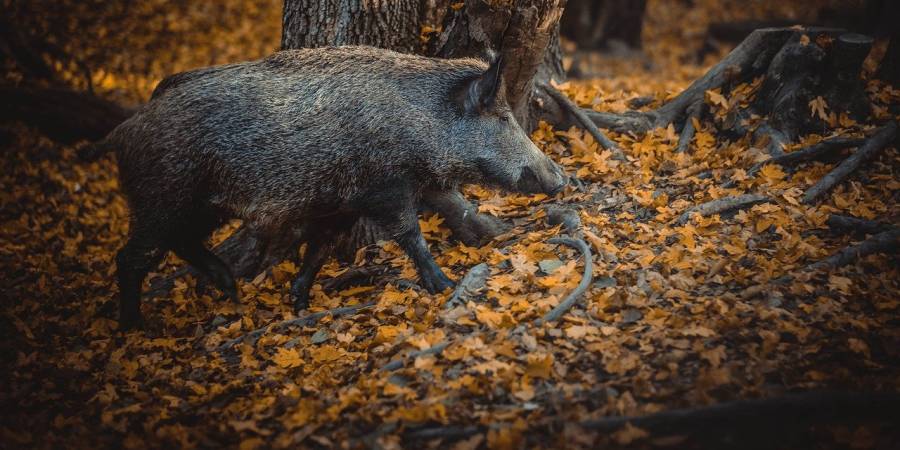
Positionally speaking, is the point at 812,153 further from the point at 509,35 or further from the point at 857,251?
the point at 509,35

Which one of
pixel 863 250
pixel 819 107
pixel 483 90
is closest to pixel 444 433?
pixel 483 90

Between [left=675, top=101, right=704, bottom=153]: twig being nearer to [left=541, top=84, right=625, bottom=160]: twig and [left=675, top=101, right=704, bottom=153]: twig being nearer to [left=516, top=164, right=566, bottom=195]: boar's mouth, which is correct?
[left=541, top=84, right=625, bottom=160]: twig

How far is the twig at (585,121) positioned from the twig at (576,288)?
1.57m

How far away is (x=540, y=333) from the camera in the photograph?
3.89 metres

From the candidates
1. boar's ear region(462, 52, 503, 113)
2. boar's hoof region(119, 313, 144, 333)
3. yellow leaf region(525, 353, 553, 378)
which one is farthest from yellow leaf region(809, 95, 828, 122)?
boar's hoof region(119, 313, 144, 333)

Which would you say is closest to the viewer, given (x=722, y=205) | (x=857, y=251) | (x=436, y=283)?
(x=857, y=251)

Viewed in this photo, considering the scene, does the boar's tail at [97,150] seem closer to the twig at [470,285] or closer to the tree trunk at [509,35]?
the tree trunk at [509,35]

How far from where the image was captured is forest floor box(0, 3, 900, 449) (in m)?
3.34

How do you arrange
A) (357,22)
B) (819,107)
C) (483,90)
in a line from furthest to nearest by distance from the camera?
(819,107), (357,22), (483,90)

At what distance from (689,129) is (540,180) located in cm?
206

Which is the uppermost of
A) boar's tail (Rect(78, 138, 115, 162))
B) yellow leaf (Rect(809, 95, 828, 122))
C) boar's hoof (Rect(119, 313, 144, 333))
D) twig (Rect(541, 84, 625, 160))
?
yellow leaf (Rect(809, 95, 828, 122))

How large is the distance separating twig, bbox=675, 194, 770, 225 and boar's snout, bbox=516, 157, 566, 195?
3.27 ft

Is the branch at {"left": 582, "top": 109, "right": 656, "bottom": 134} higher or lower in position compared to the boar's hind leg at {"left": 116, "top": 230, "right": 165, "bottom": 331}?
higher

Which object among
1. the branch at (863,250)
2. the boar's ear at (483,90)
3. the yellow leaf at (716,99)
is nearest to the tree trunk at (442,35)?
the boar's ear at (483,90)
